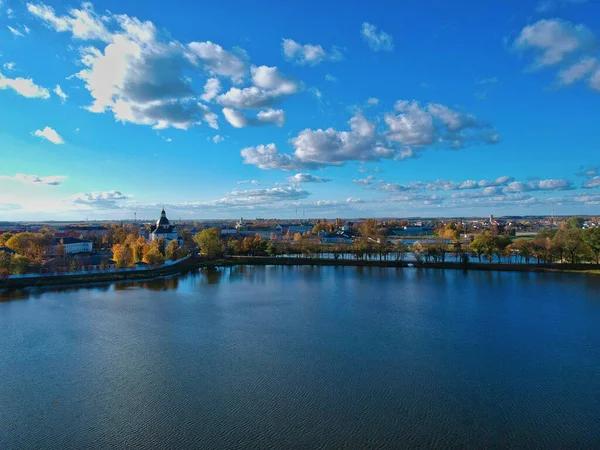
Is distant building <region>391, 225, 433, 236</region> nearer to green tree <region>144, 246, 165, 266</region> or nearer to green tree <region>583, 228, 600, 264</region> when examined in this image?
green tree <region>583, 228, 600, 264</region>

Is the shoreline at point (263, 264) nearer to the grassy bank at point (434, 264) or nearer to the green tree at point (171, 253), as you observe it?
the grassy bank at point (434, 264)

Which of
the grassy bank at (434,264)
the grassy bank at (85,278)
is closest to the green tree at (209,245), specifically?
the grassy bank at (434,264)

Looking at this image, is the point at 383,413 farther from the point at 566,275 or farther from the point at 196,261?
the point at 196,261

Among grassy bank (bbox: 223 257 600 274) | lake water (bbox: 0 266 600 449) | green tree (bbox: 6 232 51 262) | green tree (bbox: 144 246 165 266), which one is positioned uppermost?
green tree (bbox: 6 232 51 262)

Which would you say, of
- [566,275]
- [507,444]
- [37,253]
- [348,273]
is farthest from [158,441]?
[37,253]

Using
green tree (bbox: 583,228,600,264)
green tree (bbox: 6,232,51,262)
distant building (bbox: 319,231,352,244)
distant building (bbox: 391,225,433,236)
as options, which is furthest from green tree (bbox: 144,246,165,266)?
distant building (bbox: 391,225,433,236)

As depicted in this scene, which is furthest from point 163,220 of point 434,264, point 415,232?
point 415,232

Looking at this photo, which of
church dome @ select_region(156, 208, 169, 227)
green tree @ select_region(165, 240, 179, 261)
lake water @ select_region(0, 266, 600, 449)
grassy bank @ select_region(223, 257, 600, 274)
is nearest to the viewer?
lake water @ select_region(0, 266, 600, 449)
